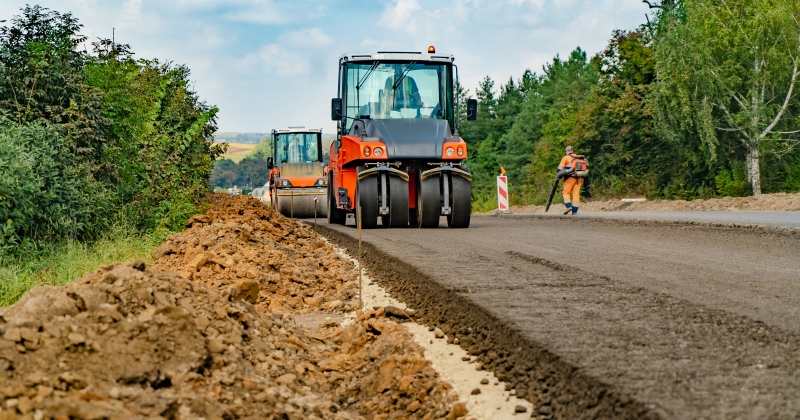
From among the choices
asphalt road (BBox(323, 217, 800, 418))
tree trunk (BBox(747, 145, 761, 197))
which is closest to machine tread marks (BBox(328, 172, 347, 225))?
asphalt road (BBox(323, 217, 800, 418))

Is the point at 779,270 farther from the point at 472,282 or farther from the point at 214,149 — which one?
the point at 214,149

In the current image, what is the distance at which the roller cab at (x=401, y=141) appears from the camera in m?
16.0

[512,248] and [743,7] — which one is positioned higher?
[743,7]

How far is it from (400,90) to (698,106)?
25860 millimetres

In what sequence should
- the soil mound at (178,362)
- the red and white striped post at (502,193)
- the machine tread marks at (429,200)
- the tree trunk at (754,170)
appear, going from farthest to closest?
the tree trunk at (754,170), the red and white striped post at (502,193), the machine tread marks at (429,200), the soil mound at (178,362)

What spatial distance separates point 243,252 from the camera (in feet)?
36.1

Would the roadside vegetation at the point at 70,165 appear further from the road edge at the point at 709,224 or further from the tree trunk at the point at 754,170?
the tree trunk at the point at 754,170

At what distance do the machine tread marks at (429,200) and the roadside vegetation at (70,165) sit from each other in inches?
171

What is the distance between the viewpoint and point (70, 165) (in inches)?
519

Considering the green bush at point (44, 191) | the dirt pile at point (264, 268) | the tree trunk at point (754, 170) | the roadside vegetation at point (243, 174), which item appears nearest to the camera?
the dirt pile at point (264, 268)

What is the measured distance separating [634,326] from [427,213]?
1089cm

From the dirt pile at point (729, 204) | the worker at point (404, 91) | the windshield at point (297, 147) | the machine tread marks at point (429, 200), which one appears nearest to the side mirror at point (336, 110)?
the worker at point (404, 91)

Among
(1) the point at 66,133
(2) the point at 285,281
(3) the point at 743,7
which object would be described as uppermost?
(3) the point at 743,7

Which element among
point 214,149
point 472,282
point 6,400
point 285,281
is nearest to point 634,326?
point 472,282
